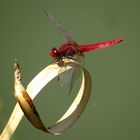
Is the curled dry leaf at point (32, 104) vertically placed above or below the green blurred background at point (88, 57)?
below

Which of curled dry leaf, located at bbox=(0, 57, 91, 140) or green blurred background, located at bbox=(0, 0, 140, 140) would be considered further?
green blurred background, located at bbox=(0, 0, 140, 140)

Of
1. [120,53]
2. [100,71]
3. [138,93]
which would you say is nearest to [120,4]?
[120,53]

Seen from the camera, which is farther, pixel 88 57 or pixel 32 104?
pixel 88 57

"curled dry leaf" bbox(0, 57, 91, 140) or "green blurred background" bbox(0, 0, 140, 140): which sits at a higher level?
"green blurred background" bbox(0, 0, 140, 140)

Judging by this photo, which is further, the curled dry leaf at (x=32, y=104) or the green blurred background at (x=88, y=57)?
the green blurred background at (x=88, y=57)
